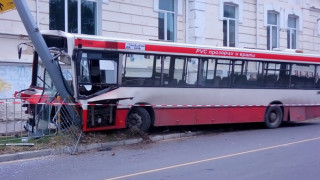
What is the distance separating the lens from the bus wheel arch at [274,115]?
17.6 meters

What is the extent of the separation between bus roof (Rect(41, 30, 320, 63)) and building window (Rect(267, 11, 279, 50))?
29.7 feet

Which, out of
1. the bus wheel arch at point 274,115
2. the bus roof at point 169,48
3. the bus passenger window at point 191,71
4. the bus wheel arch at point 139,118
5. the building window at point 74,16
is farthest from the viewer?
the building window at point 74,16

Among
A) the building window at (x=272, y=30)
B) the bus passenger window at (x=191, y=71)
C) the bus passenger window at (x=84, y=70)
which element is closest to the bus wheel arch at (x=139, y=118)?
the bus passenger window at (x=84, y=70)

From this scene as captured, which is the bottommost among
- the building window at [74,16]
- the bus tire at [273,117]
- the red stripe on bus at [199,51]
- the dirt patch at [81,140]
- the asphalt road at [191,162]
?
the asphalt road at [191,162]

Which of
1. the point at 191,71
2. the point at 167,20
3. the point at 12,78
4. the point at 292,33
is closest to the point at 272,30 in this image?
the point at 292,33

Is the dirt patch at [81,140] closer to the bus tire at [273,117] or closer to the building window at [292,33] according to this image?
the bus tire at [273,117]

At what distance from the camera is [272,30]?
92.2ft

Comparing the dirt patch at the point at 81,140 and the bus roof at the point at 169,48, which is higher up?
the bus roof at the point at 169,48

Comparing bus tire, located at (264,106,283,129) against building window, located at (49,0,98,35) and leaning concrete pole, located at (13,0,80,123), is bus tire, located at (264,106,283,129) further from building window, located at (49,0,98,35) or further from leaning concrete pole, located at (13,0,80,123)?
building window, located at (49,0,98,35)

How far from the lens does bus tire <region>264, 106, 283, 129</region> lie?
57.7ft

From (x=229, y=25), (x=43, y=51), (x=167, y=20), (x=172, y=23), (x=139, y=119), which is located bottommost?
(x=139, y=119)

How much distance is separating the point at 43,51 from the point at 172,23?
11262 mm

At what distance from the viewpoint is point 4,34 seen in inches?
666

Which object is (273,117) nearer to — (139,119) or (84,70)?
(139,119)
